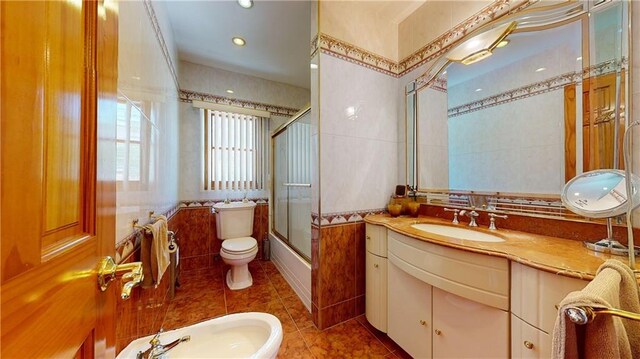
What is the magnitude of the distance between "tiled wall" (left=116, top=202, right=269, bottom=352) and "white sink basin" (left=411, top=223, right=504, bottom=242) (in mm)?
1631

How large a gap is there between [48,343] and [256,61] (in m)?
2.75

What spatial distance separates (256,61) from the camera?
2527mm

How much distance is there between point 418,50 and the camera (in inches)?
69.7

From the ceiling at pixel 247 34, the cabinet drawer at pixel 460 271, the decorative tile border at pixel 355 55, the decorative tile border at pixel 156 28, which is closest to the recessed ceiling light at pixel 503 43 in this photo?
the decorative tile border at pixel 355 55

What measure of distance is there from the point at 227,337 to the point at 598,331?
134 centimetres

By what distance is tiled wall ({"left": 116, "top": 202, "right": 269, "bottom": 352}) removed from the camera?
1.19m

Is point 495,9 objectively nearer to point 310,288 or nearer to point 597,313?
point 597,313

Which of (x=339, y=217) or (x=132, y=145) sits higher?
(x=132, y=145)

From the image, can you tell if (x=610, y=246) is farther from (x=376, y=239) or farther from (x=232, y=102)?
(x=232, y=102)

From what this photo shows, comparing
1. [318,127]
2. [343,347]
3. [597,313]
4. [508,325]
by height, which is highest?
[318,127]

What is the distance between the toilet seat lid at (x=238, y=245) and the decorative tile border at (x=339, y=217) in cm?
91

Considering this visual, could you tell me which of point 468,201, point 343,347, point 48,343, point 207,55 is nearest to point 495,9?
point 468,201

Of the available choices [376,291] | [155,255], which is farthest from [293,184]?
[155,255]

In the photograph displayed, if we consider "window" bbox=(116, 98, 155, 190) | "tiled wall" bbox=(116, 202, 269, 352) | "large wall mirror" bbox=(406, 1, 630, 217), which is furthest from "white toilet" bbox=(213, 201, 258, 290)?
"large wall mirror" bbox=(406, 1, 630, 217)
